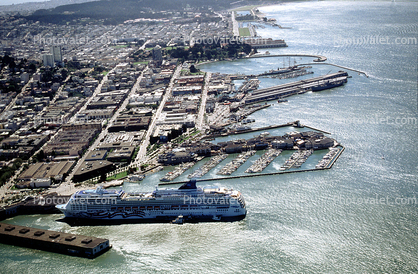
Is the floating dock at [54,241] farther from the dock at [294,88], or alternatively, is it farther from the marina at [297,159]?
the dock at [294,88]

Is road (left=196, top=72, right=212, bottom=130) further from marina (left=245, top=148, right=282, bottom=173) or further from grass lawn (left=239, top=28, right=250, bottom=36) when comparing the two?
grass lawn (left=239, top=28, right=250, bottom=36)

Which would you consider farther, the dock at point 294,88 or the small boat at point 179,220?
the dock at point 294,88

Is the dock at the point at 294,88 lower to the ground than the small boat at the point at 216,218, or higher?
higher

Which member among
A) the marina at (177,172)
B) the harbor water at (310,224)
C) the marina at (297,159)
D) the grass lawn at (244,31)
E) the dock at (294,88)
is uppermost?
the grass lawn at (244,31)

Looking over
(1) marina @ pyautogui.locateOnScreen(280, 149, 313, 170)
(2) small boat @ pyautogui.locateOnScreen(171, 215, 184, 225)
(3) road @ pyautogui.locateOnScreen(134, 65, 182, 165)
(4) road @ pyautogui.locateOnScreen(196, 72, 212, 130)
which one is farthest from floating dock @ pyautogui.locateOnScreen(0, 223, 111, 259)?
(4) road @ pyautogui.locateOnScreen(196, 72, 212, 130)

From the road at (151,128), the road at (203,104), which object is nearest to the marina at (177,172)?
the road at (151,128)

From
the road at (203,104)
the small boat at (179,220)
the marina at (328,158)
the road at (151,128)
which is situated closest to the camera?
the small boat at (179,220)

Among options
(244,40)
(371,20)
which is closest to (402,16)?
(371,20)
